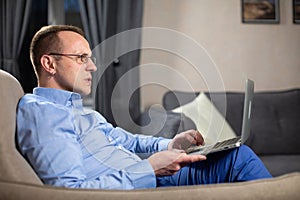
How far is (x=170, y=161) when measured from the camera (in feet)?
4.36

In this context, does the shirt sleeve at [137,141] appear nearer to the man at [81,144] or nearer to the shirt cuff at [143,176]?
the man at [81,144]

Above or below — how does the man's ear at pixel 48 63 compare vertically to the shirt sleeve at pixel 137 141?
above

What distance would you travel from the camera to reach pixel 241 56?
3.98m

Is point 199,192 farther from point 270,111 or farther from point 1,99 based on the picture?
point 270,111

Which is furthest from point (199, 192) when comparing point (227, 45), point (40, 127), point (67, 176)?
point (227, 45)

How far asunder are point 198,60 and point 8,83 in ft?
2.16

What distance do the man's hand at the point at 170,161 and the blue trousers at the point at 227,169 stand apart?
0.26 meters

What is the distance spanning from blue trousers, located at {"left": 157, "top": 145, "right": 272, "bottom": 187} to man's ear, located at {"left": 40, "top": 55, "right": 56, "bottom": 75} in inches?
22.0

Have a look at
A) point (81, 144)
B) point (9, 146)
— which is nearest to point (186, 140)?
point (81, 144)

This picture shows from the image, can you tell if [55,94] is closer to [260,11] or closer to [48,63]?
[48,63]

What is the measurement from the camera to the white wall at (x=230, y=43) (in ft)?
12.7

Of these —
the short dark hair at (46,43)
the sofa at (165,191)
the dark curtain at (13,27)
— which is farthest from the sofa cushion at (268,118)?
the sofa at (165,191)

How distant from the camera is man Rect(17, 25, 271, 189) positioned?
1.31m

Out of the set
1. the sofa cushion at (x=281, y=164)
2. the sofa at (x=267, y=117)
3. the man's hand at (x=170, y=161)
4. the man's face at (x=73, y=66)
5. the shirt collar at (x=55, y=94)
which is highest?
the man's face at (x=73, y=66)
